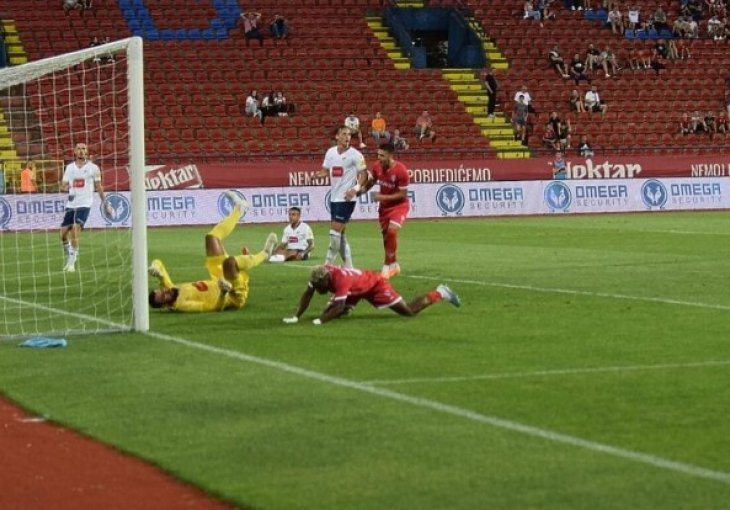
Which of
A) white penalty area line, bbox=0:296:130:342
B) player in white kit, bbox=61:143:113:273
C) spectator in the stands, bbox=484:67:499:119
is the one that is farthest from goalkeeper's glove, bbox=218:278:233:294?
spectator in the stands, bbox=484:67:499:119

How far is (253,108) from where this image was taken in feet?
155

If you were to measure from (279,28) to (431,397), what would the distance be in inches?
1665

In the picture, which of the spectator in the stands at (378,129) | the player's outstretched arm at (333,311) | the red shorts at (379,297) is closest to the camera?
the player's outstretched arm at (333,311)

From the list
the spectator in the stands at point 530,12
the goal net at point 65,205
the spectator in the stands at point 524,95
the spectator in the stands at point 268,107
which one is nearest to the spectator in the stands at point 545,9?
the spectator in the stands at point 530,12

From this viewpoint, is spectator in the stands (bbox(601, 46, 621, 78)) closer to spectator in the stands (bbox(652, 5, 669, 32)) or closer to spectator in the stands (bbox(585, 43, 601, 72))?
spectator in the stands (bbox(585, 43, 601, 72))

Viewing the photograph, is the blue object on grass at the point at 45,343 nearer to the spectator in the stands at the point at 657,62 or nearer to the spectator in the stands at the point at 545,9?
the spectator in the stands at the point at 657,62

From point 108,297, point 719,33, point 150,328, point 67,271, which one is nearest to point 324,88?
point 719,33

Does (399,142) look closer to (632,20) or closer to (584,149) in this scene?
(584,149)

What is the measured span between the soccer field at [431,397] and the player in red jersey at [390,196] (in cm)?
172

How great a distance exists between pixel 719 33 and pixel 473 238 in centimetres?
3034

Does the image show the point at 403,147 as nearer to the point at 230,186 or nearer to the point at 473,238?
the point at 230,186

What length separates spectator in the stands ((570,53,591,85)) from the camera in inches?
2120

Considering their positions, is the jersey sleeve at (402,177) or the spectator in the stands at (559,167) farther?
the spectator in the stands at (559,167)

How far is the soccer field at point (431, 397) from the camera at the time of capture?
8023 mm
